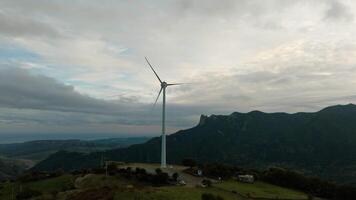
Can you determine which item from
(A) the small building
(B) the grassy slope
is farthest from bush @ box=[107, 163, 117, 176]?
(A) the small building

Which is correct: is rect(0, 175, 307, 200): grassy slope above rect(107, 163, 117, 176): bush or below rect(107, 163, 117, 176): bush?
below

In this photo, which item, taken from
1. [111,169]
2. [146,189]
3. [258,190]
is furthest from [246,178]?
[146,189]

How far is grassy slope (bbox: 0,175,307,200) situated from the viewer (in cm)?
8619

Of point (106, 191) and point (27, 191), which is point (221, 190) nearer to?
point (106, 191)

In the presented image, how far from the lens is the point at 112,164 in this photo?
154250 mm

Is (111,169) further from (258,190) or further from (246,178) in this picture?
(258,190)

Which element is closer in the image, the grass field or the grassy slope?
the grassy slope

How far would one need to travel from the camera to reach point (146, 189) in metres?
91.2

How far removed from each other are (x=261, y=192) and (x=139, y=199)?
152 feet

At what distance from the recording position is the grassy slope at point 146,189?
86.2m

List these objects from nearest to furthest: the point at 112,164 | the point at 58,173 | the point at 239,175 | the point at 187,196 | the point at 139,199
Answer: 1. the point at 139,199
2. the point at 187,196
3. the point at 239,175
4. the point at 112,164
5. the point at 58,173

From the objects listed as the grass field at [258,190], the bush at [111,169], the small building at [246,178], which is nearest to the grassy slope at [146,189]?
the grass field at [258,190]

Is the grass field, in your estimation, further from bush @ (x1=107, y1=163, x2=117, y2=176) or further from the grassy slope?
bush @ (x1=107, y1=163, x2=117, y2=176)

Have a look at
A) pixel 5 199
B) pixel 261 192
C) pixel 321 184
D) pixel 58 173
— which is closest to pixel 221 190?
pixel 261 192
